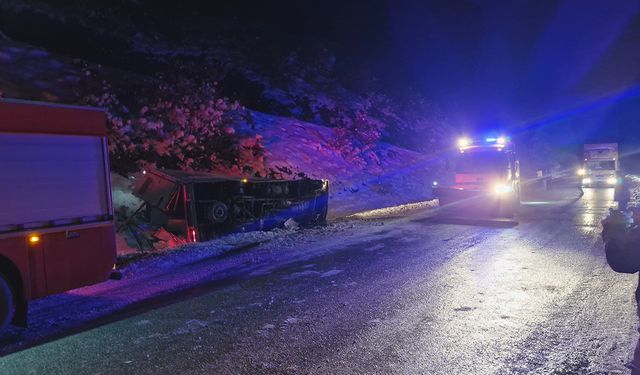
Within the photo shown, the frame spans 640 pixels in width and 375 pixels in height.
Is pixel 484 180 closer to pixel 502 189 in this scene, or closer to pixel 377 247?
pixel 502 189

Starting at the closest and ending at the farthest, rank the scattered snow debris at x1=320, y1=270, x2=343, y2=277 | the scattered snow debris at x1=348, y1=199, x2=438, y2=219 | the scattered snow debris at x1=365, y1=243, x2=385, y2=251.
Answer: the scattered snow debris at x1=320, y1=270, x2=343, y2=277 < the scattered snow debris at x1=365, y1=243, x2=385, y2=251 < the scattered snow debris at x1=348, y1=199, x2=438, y2=219

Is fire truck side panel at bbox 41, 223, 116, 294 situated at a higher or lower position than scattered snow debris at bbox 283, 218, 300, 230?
higher

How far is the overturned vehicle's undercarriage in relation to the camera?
1118 cm

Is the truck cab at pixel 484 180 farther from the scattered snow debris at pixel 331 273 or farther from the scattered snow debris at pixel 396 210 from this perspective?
the scattered snow debris at pixel 331 273

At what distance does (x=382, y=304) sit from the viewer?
6262 mm

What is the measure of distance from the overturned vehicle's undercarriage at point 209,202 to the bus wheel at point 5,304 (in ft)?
18.7

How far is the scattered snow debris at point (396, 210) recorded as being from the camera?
51.9ft

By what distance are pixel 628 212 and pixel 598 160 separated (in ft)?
91.6

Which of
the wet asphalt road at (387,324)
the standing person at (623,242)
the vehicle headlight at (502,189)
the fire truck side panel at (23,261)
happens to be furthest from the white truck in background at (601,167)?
the fire truck side panel at (23,261)

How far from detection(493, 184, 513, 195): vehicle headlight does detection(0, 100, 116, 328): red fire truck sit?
12.7 meters

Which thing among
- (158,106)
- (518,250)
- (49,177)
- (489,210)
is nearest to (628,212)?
(518,250)

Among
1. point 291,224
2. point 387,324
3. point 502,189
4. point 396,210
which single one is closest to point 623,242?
point 387,324

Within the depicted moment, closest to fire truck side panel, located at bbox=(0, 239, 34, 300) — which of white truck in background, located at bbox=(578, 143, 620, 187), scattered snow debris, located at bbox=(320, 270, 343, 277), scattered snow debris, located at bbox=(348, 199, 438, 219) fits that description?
scattered snow debris, located at bbox=(320, 270, 343, 277)

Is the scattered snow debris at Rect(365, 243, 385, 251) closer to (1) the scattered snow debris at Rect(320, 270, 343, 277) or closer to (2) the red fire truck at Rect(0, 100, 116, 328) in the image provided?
(1) the scattered snow debris at Rect(320, 270, 343, 277)
